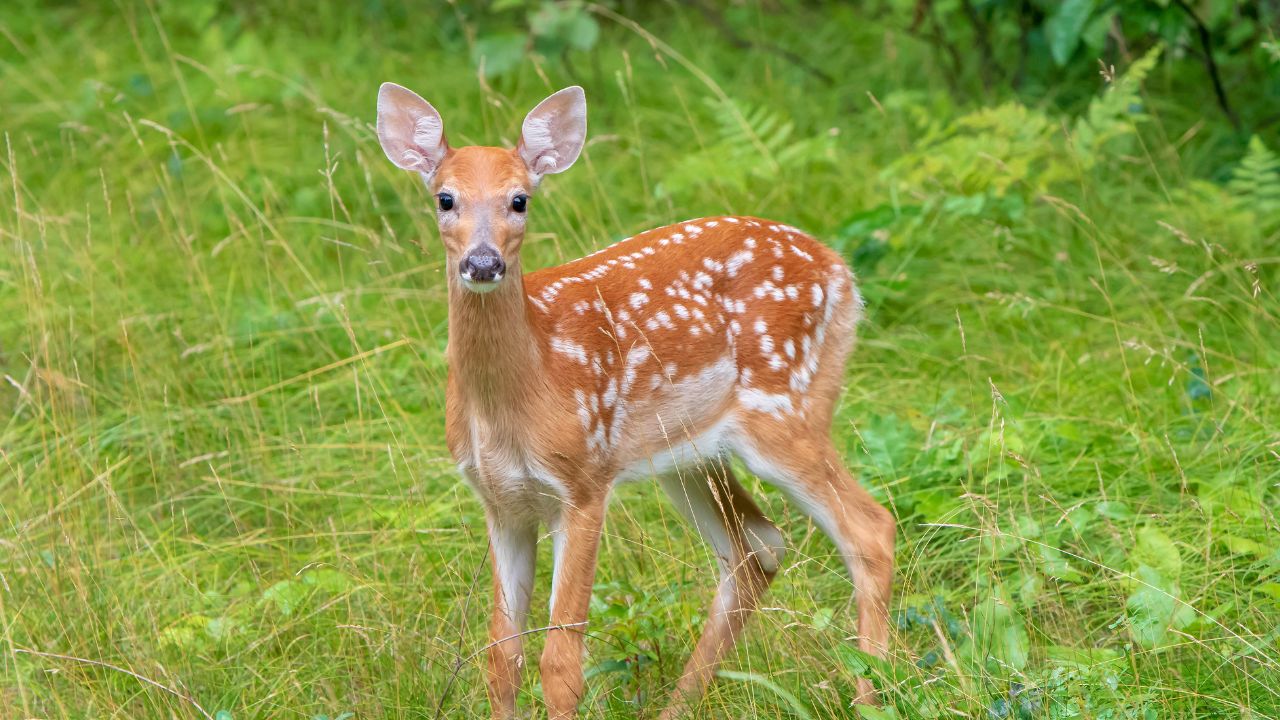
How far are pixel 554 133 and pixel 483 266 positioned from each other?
615 mm

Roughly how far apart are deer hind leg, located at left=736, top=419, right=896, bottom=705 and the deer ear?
0.79m

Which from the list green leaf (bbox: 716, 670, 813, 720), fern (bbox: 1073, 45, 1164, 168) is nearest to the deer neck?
green leaf (bbox: 716, 670, 813, 720)

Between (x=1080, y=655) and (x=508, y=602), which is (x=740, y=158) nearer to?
(x=508, y=602)

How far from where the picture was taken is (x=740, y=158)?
19.6 feet

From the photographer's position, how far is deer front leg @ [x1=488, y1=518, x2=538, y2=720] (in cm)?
345

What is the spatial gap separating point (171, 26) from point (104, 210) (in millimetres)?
2570

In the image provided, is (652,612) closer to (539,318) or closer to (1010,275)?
(539,318)

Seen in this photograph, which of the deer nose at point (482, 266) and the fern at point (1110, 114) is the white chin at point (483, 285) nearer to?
the deer nose at point (482, 266)

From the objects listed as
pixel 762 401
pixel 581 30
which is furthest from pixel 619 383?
pixel 581 30

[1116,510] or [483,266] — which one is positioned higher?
[483,266]

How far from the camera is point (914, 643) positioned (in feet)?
11.7

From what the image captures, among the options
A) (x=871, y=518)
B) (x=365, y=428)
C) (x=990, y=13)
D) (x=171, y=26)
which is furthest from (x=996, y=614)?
(x=171, y=26)

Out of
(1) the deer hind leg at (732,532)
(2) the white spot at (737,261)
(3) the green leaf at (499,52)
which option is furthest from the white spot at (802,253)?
(3) the green leaf at (499,52)

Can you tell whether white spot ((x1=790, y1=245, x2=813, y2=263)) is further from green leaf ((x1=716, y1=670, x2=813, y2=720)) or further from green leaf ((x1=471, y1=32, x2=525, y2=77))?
green leaf ((x1=471, y1=32, x2=525, y2=77))
